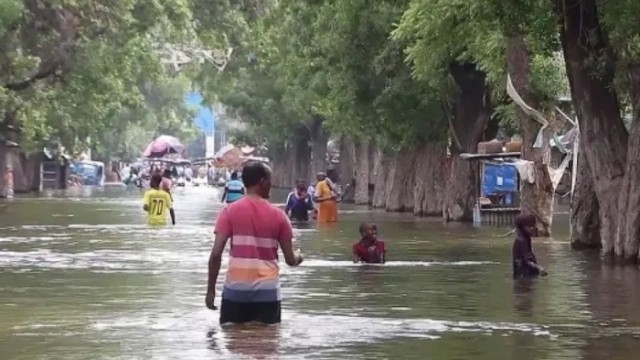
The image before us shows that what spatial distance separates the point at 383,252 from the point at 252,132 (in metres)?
67.0

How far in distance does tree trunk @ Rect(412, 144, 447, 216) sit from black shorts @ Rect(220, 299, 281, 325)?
32.9 m

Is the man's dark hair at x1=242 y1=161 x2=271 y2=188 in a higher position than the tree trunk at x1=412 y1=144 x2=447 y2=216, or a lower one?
lower

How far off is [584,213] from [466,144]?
13885 millimetres

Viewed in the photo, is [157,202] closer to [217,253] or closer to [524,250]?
[524,250]

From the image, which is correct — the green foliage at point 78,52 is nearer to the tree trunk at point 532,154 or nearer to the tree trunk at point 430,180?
the tree trunk at point 430,180

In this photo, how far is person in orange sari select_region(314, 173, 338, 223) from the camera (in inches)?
1517

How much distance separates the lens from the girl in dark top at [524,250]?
19.5 meters

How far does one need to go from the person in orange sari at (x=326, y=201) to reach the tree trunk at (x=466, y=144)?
415 cm

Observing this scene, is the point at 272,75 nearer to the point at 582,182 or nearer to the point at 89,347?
the point at 582,182

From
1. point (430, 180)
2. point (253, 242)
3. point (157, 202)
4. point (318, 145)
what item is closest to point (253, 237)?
point (253, 242)

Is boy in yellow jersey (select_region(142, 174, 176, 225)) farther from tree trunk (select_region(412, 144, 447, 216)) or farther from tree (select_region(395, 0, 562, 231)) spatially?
tree trunk (select_region(412, 144, 447, 216))

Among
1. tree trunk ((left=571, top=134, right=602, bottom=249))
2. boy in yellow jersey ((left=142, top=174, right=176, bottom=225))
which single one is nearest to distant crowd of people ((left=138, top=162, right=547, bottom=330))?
tree trunk ((left=571, top=134, right=602, bottom=249))

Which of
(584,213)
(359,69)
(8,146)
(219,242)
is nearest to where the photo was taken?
(219,242)

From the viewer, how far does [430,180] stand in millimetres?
46688
